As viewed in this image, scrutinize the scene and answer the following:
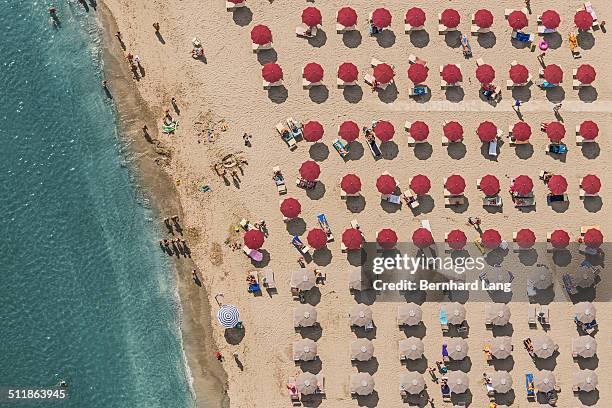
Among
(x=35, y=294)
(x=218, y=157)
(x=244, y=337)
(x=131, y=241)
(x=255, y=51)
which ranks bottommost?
(x=244, y=337)

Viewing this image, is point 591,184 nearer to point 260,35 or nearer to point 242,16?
point 260,35

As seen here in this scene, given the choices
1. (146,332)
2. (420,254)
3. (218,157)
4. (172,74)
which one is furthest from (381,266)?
(172,74)

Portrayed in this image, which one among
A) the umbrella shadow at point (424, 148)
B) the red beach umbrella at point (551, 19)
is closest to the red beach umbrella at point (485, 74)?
the red beach umbrella at point (551, 19)

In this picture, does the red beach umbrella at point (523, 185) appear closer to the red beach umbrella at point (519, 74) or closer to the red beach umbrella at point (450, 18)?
the red beach umbrella at point (519, 74)

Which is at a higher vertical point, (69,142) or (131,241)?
(69,142)

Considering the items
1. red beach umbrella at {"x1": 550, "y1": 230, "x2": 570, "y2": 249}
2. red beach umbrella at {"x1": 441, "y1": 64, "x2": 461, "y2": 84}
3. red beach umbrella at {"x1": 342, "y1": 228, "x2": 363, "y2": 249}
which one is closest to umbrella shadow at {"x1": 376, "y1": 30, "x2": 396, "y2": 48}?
red beach umbrella at {"x1": 441, "y1": 64, "x2": 461, "y2": 84}

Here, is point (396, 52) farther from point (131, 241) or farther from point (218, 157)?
point (131, 241)
